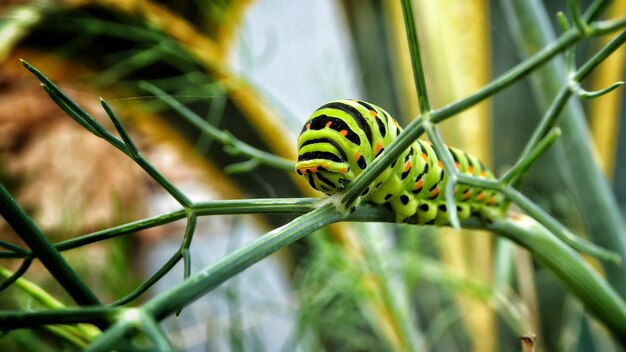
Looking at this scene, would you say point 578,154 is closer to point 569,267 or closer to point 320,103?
point 569,267

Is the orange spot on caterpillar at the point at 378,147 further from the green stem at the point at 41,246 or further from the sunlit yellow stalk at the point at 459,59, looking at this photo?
the sunlit yellow stalk at the point at 459,59

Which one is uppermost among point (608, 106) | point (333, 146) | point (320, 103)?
point (320, 103)

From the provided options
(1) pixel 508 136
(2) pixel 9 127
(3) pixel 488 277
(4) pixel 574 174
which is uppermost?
(2) pixel 9 127

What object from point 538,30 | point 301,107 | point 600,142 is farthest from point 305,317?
point 600,142

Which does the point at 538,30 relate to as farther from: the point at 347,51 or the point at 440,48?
the point at 347,51

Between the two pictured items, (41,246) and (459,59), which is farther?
(459,59)

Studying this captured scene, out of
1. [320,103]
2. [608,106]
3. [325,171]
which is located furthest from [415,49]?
[608,106]

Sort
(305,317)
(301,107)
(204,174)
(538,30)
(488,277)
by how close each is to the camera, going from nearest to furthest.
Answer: (538,30)
(305,317)
(301,107)
(488,277)
(204,174)

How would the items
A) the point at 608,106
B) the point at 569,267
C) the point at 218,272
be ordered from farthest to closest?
the point at 608,106
the point at 569,267
the point at 218,272
